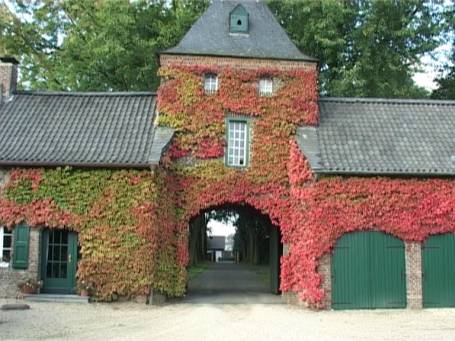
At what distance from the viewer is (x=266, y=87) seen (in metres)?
22.1

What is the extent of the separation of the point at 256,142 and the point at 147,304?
6577 mm

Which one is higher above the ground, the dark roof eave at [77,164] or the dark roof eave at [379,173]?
the dark roof eave at [77,164]

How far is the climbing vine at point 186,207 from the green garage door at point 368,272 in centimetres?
37

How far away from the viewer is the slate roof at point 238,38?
72.2 ft

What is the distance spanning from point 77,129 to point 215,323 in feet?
30.5

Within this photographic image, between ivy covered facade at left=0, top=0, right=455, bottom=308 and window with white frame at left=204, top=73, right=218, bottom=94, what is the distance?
0.12ft

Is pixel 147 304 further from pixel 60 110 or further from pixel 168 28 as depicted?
pixel 168 28

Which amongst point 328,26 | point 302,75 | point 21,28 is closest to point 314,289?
point 302,75

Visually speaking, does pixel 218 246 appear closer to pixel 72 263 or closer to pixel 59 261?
pixel 59 261

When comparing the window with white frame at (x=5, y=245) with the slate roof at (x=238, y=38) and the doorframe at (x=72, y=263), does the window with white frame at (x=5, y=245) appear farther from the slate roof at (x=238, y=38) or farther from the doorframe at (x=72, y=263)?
the slate roof at (x=238, y=38)

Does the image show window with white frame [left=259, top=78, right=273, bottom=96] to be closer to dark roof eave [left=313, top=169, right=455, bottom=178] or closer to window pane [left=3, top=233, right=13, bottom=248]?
dark roof eave [left=313, top=169, right=455, bottom=178]

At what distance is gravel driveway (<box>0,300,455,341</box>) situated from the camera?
13.8m

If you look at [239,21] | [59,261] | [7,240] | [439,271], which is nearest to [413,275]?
[439,271]

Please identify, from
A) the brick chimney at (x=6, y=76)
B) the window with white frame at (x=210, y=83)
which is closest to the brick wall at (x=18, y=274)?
the brick chimney at (x=6, y=76)
